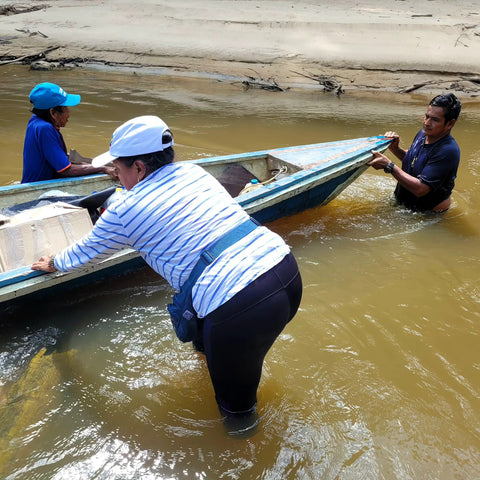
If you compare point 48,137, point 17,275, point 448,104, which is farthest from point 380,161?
point 17,275

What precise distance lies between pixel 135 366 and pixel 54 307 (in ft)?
3.05

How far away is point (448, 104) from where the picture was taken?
14.3ft

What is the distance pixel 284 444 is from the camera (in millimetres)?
2787

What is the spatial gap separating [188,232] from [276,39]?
1236cm

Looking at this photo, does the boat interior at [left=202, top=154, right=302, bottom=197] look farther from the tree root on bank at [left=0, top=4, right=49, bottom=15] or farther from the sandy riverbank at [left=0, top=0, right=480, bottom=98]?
the tree root on bank at [left=0, top=4, right=49, bottom=15]

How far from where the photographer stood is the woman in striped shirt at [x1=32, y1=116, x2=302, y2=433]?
187cm

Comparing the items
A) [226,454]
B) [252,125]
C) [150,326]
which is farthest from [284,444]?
[252,125]

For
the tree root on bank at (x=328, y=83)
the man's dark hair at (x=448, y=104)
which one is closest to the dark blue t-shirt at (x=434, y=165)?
the man's dark hair at (x=448, y=104)

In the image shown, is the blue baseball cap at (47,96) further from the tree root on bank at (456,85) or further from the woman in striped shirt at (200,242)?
the tree root on bank at (456,85)

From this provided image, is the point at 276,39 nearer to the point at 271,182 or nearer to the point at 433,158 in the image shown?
the point at 271,182

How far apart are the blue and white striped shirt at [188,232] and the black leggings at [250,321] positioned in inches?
1.6

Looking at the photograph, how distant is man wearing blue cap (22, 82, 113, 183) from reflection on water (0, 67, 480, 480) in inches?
50.4

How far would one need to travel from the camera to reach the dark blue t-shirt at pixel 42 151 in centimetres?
401

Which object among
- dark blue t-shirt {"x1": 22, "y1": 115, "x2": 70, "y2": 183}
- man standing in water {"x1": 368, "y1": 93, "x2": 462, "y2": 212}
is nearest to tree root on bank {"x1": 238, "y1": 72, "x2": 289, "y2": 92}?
man standing in water {"x1": 368, "y1": 93, "x2": 462, "y2": 212}
